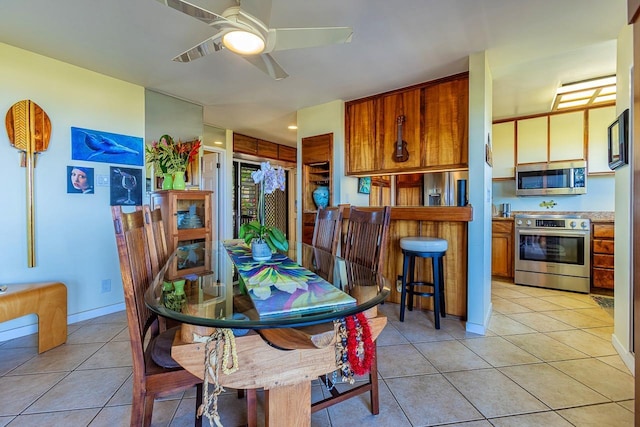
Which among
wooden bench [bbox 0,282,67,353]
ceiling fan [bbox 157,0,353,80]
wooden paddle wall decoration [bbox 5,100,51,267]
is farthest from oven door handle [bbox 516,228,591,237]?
wooden paddle wall decoration [bbox 5,100,51,267]

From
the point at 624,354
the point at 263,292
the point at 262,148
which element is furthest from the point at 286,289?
the point at 262,148

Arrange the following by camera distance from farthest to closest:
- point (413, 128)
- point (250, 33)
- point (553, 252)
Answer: point (553, 252) < point (413, 128) < point (250, 33)

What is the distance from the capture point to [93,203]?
2.77m

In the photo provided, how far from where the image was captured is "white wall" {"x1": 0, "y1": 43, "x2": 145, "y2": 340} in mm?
2314

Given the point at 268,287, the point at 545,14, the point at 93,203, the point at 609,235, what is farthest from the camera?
the point at 609,235

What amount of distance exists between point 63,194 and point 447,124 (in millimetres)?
3743

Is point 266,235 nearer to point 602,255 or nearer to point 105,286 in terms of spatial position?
point 105,286

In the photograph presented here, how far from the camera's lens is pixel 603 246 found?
133 inches

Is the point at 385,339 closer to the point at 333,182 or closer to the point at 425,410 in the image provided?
the point at 425,410

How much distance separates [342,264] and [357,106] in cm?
258

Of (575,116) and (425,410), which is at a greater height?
(575,116)

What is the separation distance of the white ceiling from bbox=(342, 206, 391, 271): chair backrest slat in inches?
54.4

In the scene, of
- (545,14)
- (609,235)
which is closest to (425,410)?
(545,14)

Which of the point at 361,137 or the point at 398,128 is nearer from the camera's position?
the point at 398,128
